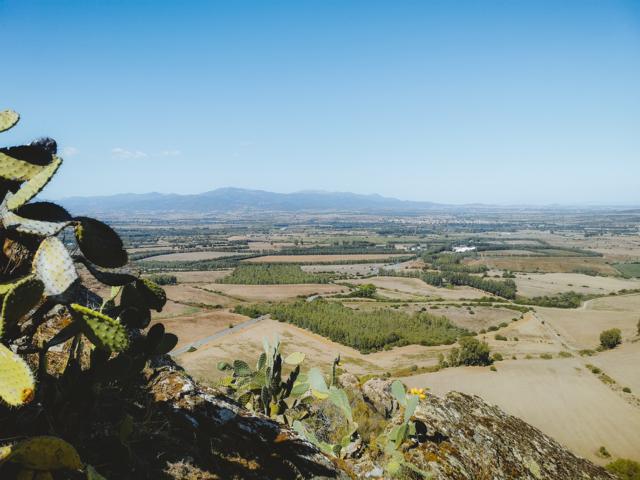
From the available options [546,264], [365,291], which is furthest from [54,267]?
[546,264]

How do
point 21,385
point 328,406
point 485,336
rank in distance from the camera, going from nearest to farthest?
point 21,385
point 328,406
point 485,336

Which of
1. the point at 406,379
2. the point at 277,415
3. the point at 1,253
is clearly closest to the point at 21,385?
the point at 1,253

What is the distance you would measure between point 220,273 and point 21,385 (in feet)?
266

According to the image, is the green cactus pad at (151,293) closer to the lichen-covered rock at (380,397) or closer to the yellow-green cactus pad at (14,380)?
the yellow-green cactus pad at (14,380)

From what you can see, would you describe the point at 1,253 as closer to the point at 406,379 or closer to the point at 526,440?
the point at 526,440

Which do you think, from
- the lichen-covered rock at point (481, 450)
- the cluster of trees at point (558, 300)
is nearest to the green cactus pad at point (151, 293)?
the lichen-covered rock at point (481, 450)

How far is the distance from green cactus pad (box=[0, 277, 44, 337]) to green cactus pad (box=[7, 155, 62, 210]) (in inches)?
16.7

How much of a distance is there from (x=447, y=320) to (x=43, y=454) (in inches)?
1992

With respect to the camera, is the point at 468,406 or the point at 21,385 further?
the point at 468,406

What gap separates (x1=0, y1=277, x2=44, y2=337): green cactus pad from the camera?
60.7 inches

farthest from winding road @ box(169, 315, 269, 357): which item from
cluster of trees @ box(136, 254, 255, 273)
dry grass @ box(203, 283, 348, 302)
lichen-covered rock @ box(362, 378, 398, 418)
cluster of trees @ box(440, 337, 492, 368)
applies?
cluster of trees @ box(136, 254, 255, 273)

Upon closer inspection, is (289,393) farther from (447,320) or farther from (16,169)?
(447,320)

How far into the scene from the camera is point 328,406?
5301 millimetres

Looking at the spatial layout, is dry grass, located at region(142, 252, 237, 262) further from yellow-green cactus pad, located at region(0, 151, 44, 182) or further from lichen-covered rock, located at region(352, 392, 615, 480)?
yellow-green cactus pad, located at region(0, 151, 44, 182)
